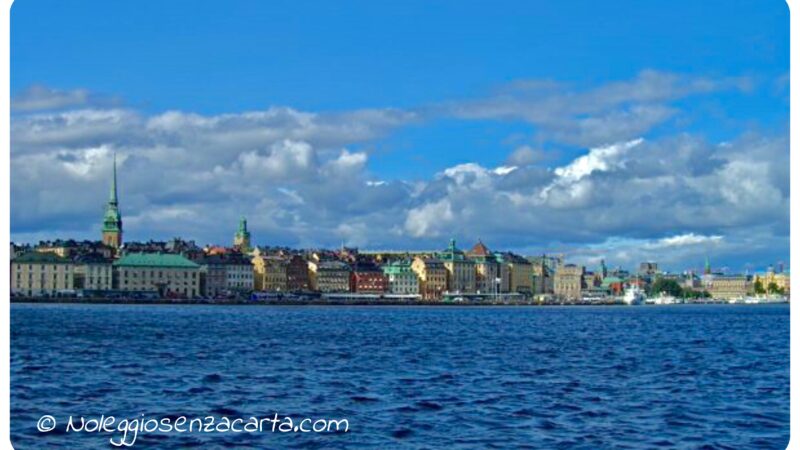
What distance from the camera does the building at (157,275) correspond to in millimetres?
115238

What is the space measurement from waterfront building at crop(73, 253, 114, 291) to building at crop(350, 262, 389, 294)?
1161 inches

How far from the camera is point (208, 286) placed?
122 metres

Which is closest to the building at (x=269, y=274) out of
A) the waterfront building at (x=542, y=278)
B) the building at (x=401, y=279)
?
the building at (x=401, y=279)

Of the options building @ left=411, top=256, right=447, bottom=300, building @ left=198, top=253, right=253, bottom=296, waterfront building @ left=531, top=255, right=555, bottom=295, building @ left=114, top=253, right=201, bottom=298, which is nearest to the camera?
building @ left=114, top=253, right=201, bottom=298

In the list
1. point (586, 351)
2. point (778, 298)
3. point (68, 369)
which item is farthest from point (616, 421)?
point (778, 298)

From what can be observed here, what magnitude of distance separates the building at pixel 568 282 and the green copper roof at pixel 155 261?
66.1 meters

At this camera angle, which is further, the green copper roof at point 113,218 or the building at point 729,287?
the building at point 729,287

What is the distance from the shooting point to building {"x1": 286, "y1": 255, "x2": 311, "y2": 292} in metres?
129

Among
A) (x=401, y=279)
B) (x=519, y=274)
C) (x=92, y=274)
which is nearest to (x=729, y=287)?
(x=519, y=274)

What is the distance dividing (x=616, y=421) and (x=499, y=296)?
129161 millimetres

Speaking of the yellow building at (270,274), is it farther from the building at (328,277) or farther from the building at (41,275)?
the building at (41,275)

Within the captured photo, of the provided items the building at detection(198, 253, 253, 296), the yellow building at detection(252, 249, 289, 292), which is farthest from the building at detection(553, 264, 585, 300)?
the building at detection(198, 253, 253, 296)

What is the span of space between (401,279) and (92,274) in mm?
37661

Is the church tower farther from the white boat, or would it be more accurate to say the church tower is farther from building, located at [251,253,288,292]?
the white boat
